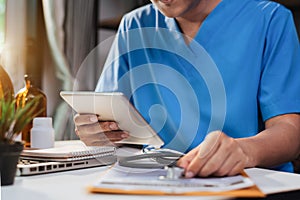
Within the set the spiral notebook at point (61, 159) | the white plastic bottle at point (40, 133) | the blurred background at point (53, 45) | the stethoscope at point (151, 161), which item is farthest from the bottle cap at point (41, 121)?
the blurred background at point (53, 45)

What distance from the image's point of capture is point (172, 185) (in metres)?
0.69

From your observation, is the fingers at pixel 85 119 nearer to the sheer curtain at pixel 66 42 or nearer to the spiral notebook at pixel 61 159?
the spiral notebook at pixel 61 159

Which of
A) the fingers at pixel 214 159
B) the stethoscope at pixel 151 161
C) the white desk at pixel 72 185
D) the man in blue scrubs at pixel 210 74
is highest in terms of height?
the man in blue scrubs at pixel 210 74

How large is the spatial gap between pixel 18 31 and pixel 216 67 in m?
1.25

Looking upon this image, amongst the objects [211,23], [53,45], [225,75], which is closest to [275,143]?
[225,75]

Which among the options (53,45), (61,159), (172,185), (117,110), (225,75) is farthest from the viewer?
(53,45)

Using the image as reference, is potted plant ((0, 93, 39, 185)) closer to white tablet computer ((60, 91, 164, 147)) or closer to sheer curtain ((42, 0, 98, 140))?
white tablet computer ((60, 91, 164, 147))

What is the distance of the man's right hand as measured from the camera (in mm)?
1105

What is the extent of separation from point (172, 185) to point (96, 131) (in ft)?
1.55

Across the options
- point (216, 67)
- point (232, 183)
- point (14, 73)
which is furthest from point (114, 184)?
point (14, 73)

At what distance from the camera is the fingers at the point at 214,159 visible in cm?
75

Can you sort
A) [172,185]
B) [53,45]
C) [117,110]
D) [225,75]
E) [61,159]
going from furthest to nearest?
[53,45]
[225,75]
[117,110]
[61,159]
[172,185]

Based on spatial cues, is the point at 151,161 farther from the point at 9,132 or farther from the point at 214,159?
the point at 9,132

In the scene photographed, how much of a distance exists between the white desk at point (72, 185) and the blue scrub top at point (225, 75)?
392mm
